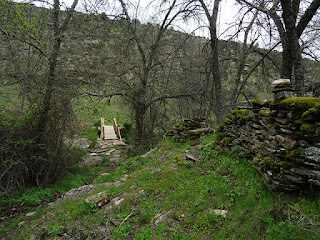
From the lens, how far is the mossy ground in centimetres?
206

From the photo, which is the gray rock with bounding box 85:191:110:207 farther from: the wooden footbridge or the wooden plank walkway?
the wooden plank walkway

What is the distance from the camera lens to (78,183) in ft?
19.7

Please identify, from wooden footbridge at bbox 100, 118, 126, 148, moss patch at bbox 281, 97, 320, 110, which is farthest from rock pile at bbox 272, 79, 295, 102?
wooden footbridge at bbox 100, 118, 126, 148

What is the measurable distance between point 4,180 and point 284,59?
7.89 m

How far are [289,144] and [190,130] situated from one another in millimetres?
4109

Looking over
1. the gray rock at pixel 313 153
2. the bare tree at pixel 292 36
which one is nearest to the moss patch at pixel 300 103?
the gray rock at pixel 313 153

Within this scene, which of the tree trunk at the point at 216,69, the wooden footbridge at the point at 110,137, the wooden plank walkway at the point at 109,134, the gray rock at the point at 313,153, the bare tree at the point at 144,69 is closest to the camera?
the gray rock at the point at 313,153

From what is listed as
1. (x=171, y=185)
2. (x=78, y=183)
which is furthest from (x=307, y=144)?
(x=78, y=183)

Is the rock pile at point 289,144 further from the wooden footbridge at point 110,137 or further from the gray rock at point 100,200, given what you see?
the wooden footbridge at point 110,137

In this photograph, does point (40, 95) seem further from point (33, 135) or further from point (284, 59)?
point (284, 59)

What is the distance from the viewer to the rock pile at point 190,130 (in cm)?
630

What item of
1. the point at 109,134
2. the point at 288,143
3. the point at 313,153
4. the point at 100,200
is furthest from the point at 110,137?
the point at 313,153

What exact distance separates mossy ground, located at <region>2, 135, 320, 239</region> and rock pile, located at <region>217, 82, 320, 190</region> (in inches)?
8.1

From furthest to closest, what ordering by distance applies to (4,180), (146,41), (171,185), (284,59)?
(146,41) < (4,180) < (284,59) < (171,185)
